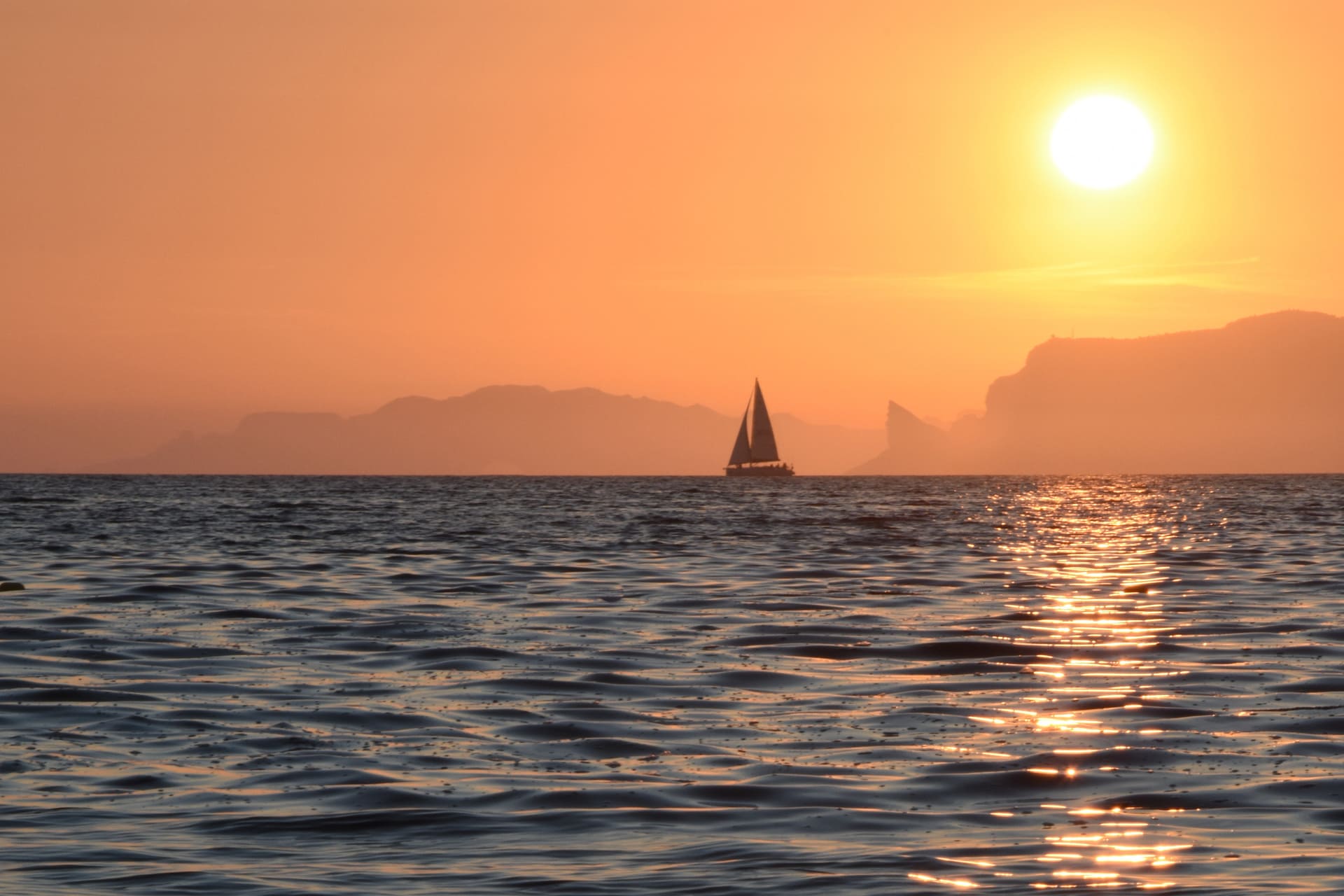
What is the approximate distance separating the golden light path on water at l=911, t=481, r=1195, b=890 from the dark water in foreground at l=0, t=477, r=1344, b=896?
66mm

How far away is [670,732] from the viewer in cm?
1672

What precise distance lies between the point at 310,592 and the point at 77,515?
1862 inches

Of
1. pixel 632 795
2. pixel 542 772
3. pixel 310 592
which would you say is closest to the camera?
pixel 632 795

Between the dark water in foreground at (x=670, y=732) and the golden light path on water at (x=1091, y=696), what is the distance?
7cm

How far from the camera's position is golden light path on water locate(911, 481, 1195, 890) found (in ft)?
37.0

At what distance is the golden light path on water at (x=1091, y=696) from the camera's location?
1128cm

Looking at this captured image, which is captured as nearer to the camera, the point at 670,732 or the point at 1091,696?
the point at 670,732

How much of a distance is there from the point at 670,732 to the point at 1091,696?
5340 millimetres

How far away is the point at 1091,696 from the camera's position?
1897cm

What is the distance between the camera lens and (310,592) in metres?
33.9

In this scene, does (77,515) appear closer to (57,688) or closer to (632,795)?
(57,688)

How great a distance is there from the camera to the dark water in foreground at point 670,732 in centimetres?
1132

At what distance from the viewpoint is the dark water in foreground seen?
37.1 feet

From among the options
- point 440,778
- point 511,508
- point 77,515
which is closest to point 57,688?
point 440,778
